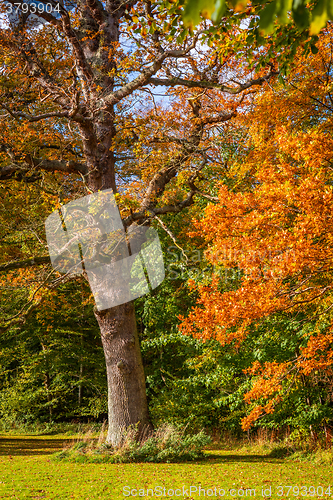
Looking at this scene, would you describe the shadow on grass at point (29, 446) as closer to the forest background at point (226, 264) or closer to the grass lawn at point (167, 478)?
the grass lawn at point (167, 478)

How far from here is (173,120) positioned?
11.3 metres

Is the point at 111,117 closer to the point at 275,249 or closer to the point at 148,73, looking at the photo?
the point at 148,73

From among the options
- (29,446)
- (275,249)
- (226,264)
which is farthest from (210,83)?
(29,446)

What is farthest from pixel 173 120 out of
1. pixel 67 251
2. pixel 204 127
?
pixel 67 251

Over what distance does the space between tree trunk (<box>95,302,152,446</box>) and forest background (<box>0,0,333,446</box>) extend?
5.04 ft

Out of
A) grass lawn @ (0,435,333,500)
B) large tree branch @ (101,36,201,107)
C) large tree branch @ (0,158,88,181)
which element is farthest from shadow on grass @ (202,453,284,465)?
large tree branch @ (101,36,201,107)

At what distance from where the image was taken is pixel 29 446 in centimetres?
1141

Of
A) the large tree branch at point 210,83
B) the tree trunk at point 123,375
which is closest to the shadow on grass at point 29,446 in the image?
the tree trunk at point 123,375

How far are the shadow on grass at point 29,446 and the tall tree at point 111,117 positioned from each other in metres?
2.97

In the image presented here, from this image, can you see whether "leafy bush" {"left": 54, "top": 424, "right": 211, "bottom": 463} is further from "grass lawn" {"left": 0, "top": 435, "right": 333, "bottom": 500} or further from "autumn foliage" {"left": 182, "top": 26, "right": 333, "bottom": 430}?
"autumn foliage" {"left": 182, "top": 26, "right": 333, "bottom": 430}

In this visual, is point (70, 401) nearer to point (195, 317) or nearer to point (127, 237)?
point (127, 237)

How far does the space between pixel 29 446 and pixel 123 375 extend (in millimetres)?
5070

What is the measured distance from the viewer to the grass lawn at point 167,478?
217 inches

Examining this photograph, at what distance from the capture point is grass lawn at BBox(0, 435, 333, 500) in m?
5.52
